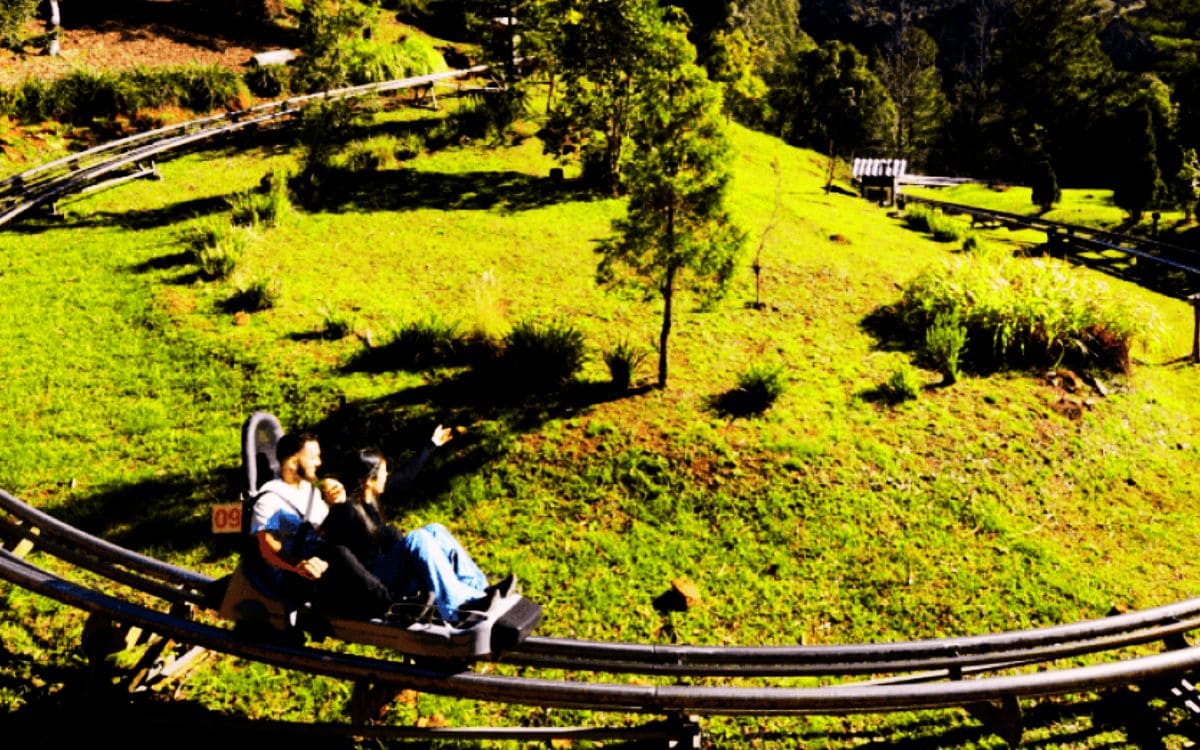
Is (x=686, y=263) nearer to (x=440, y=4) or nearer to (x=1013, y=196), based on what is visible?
(x=440, y=4)

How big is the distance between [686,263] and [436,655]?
6483 mm

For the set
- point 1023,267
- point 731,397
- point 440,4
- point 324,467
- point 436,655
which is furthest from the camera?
point 440,4

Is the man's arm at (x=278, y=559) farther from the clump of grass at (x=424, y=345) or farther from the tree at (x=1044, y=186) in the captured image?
the tree at (x=1044, y=186)

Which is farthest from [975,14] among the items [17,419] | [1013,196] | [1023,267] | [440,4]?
[17,419]

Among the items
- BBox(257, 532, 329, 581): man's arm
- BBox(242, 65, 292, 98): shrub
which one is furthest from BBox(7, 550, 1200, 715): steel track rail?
BBox(242, 65, 292, 98): shrub

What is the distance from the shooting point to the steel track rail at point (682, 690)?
4582mm

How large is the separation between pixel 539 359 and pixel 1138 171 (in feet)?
89.5

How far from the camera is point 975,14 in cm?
9419

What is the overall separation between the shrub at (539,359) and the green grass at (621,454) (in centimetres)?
42

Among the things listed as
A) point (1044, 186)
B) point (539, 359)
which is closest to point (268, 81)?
point (539, 359)

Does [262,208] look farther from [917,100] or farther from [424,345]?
[917,100]

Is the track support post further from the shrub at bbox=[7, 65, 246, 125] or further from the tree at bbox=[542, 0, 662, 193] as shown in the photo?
the shrub at bbox=[7, 65, 246, 125]

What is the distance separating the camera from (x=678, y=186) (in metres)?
9.17

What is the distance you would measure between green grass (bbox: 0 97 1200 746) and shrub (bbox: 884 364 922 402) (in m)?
0.24
